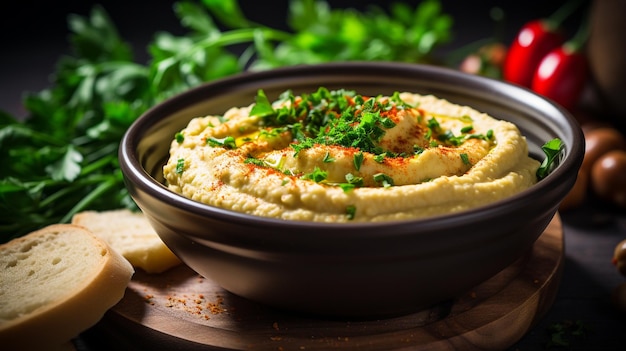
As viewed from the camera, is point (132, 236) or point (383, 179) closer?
point (383, 179)

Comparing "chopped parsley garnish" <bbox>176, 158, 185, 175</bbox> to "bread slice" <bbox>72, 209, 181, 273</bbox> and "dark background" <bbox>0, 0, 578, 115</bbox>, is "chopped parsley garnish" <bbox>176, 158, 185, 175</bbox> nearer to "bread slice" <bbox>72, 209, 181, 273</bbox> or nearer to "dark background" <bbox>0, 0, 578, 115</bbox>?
"bread slice" <bbox>72, 209, 181, 273</bbox>

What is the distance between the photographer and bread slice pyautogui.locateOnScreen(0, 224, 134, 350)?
3.27m

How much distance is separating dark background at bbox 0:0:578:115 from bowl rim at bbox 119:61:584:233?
3.51 metres

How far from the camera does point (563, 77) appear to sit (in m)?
6.04

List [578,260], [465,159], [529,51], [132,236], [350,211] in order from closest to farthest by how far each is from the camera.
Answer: [350,211]
[465,159]
[132,236]
[578,260]
[529,51]

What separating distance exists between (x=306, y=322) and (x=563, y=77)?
11.9ft

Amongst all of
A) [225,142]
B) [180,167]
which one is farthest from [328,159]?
[180,167]

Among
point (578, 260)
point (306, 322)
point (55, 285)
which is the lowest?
point (578, 260)

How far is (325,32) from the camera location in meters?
6.09

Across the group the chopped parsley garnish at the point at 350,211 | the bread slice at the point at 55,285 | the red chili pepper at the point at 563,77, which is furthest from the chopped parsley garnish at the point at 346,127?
the red chili pepper at the point at 563,77

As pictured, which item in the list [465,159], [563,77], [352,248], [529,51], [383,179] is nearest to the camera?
[352,248]

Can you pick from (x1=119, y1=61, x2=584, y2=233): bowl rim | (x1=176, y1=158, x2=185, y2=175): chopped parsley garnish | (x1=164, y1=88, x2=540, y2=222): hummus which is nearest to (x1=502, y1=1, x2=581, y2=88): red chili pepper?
(x1=119, y1=61, x2=584, y2=233): bowl rim

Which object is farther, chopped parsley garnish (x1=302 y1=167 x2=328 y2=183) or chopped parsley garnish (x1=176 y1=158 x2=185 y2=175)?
chopped parsley garnish (x1=176 y1=158 x2=185 y2=175)

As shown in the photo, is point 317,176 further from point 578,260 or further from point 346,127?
point 578,260
